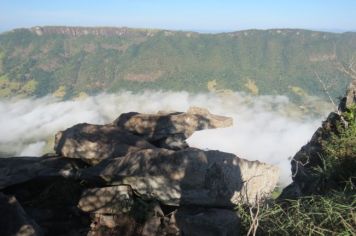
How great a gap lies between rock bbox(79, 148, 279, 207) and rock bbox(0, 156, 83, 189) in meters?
2.56

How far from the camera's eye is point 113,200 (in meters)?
10.9

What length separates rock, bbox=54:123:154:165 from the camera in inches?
579

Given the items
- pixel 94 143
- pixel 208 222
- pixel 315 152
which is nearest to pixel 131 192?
pixel 208 222

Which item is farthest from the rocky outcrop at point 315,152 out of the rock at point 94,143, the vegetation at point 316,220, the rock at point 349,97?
the vegetation at point 316,220

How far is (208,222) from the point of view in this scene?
988 centimetres

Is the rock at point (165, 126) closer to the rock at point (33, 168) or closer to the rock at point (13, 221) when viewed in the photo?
the rock at point (33, 168)

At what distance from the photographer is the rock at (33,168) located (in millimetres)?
13547

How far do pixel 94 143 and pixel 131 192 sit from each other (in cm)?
440

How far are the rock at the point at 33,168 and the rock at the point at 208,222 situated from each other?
17.9 feet

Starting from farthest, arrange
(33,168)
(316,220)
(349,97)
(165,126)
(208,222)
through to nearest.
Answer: (165,126) < (349,97) < (33,168) < (208,222) < (316,220)

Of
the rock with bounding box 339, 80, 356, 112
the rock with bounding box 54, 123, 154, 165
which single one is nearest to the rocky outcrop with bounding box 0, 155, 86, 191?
the rock with bounding box 54, 123, 154, 165

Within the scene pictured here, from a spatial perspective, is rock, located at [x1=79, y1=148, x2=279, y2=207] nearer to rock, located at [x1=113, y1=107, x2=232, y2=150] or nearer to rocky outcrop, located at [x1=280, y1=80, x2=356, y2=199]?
rocky outcrop, located at [x1=280, y1=80, x2=356, y2=199]

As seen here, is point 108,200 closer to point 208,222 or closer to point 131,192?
point 131,192

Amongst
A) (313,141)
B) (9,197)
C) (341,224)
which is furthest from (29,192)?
(313,141)
